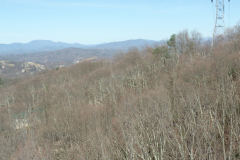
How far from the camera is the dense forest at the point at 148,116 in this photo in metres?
10.4

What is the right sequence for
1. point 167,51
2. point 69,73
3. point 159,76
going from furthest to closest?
point 69,73 < point 167,51 < point 159,76

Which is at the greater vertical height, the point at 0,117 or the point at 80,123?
the point at 80,123

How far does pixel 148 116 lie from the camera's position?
50.1 feet

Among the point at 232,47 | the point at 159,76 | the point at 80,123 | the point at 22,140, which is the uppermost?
the point at 232,47

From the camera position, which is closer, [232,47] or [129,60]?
[232,47]

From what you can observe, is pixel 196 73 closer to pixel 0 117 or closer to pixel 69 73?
pixel 0 117

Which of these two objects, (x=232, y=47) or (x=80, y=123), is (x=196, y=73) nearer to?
(x=232, y=47)

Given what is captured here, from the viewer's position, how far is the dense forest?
10438mm

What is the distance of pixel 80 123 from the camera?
22859mm

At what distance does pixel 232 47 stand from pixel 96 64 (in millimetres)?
43673

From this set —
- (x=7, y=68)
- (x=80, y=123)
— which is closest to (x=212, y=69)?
(x=80, y=123)

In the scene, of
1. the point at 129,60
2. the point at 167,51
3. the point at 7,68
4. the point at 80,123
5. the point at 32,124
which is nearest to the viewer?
the point at 80,123

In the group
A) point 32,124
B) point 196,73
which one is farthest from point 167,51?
point 32,124

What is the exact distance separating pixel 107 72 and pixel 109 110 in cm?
2479
